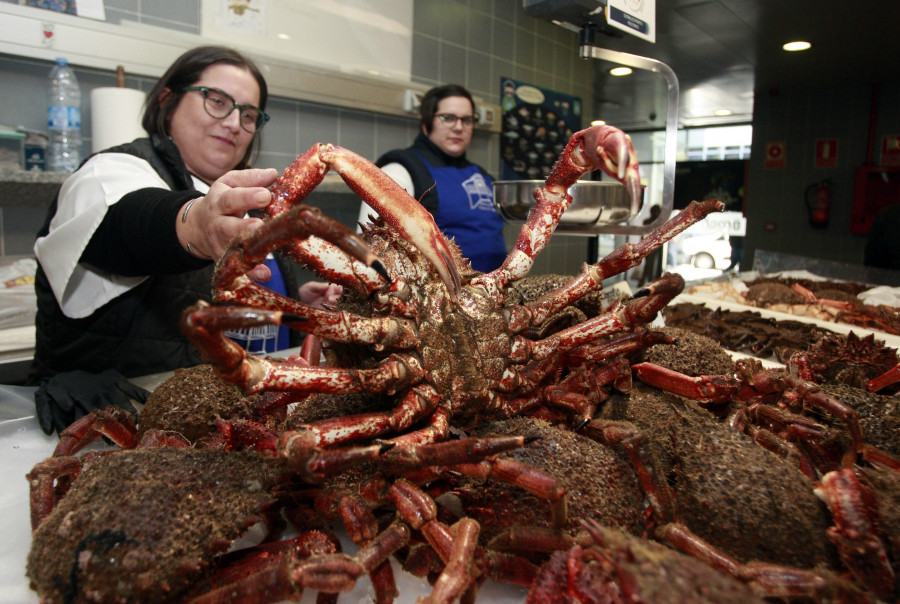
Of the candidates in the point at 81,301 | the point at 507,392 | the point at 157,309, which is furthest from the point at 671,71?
the point at 81,301

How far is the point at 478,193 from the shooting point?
272 centimetres

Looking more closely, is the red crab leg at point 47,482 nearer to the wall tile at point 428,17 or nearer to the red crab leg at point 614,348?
the red crab leg at point 614,348

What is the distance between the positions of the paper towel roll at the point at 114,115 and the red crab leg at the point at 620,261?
2.16 metres

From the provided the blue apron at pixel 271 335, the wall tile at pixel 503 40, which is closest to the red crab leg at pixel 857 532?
the blue apron at pixel 271 335

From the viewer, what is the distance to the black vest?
5.06 ft

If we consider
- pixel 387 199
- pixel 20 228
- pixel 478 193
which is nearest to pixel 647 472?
pixel 387 199

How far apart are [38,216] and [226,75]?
1.33 meters

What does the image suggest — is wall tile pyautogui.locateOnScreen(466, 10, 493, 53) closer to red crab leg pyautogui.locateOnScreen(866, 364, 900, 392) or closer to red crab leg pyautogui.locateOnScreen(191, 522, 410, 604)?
red crab leg pyautogui.locateOnScreen(866, 364, 900, 392)

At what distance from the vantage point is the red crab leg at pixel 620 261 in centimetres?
99

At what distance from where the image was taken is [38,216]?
240cm

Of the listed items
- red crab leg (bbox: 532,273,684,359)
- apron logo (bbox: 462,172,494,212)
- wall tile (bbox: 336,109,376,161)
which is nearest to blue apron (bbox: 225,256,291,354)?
red crab leg (bbox: 532,273,684,359)

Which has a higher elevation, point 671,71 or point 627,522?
point 671,71

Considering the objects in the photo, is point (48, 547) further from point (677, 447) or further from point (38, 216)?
point (38, 216)

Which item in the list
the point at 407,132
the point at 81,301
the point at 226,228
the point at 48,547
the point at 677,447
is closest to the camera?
the point at 48,547
